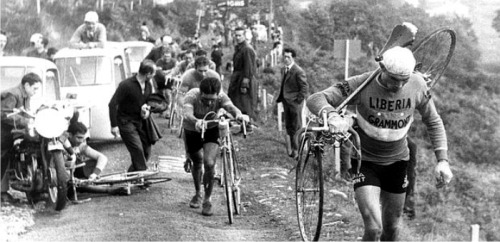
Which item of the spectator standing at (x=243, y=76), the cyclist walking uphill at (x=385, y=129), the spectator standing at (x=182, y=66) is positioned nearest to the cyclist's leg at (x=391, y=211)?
the cyclist walking uphill at (x=385, y=129)

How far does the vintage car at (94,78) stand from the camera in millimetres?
14500

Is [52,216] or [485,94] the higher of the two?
[52,216]

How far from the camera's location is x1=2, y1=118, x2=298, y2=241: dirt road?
8.27m

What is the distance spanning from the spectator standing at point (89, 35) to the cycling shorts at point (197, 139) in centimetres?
495

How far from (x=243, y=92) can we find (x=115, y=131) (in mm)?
4361

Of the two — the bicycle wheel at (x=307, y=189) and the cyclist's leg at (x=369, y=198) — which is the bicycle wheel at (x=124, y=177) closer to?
the bicycle wheel at (x=307, y=189)

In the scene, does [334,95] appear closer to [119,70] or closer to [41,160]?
[41,160]

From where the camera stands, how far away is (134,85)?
10.8 meters

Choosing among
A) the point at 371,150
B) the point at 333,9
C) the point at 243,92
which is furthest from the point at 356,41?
the point at 371,150

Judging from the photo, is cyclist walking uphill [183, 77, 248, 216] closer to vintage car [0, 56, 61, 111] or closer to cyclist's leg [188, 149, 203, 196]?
cyclist's leg [188, 149, 203, 196]

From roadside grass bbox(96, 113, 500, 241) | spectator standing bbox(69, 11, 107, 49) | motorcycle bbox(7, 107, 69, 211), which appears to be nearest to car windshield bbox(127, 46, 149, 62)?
roadside grass bbox(96, 113, 500, 241)

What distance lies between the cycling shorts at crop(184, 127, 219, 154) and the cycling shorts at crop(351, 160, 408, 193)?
127 inches

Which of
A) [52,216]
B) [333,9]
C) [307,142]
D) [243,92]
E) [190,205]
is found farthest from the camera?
[243,92]

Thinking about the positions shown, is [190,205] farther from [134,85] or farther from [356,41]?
[356,41]
